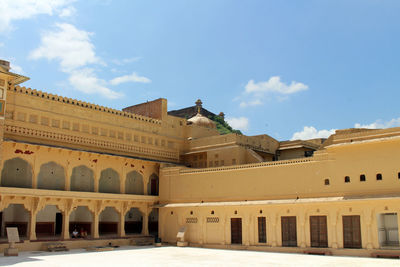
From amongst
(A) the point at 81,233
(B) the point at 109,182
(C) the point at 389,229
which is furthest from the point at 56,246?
(C) the point at 389,229

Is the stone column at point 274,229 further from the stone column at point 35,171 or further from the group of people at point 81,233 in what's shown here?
the stone column at point 35,171

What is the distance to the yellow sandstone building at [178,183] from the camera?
22453mm

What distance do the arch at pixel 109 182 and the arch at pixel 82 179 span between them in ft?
2.63

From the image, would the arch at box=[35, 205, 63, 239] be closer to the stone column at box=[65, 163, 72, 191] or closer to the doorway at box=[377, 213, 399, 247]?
the stone column at box=[65, 163, 72, 191]

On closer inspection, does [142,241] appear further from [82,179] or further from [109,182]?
[82,179]

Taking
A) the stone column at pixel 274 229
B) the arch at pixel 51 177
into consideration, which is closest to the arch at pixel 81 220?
the arch at pixel 51 177

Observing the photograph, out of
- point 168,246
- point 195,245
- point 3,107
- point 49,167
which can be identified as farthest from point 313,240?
point 3,107

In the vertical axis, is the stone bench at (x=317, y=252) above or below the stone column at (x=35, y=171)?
below

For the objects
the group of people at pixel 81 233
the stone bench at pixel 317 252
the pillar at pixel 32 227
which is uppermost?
the pillar at pixel 32 227

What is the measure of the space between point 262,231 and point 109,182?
34.8ft

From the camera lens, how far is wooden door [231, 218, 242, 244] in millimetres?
26250

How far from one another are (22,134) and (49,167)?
105 inches

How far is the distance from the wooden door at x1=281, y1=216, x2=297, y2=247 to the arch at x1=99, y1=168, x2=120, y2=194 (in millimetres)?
11375

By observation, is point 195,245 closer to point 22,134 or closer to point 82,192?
point 82,192
